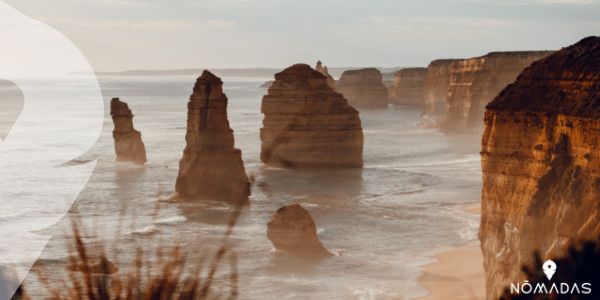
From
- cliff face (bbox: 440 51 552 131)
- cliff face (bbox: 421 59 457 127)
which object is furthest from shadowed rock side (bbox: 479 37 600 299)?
cliff face (bbox: 421 59 457 127)

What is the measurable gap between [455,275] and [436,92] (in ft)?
260

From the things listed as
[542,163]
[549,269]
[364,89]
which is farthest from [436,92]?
[549,269]

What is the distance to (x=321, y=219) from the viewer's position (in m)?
37.9

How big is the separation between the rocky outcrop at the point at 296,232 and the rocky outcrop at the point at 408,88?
11059cm

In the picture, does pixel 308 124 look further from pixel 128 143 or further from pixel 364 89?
pixel 364 89

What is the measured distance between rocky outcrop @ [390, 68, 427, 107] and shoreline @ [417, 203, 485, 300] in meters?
110

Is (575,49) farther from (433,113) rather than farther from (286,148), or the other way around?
(433,113)

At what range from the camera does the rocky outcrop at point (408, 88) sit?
14012 cm

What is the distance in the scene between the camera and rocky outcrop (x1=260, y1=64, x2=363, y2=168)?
5222 cm

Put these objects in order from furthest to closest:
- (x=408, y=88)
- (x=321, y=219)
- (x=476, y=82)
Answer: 1. (x=408, y=88)
2. (x=476, y=82)
3. (x=321, y=219)

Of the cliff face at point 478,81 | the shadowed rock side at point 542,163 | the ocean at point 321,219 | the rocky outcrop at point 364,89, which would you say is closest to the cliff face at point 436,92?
the cliff face at point 478,81

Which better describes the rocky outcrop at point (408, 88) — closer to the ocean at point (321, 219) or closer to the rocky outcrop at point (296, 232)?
the ocean at point (321, 219)

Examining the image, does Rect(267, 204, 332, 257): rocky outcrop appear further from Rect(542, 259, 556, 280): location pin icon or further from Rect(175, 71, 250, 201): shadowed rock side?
Rect(542, 259, 556, 280): location pin icon

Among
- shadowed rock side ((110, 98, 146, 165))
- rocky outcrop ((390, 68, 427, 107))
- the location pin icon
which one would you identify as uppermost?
the location pin icon
